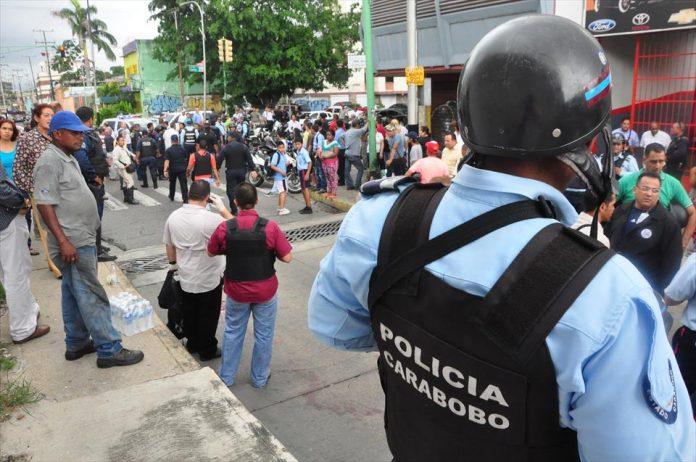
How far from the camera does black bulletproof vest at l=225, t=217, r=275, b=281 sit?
4246 mm

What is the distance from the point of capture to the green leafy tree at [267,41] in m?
30.6

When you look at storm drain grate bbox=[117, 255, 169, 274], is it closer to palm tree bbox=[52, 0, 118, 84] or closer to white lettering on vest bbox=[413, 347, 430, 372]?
white lettering on vest bbox=[413, 347, 430, 372]

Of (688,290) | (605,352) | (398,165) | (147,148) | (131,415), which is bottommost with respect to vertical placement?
(131,415)

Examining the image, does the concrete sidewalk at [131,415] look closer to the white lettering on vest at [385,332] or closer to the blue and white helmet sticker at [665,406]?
the white lettering on vest at [385,332]

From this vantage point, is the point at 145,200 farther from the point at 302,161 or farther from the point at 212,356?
the point at 212,356

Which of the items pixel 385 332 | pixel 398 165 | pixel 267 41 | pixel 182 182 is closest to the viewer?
pixel 385 332

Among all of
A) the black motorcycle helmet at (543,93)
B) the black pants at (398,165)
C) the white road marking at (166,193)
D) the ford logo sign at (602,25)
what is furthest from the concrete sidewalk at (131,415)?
the ford logo sign at (602,25)

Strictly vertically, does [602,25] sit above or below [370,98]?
above

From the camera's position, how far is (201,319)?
4906 mm

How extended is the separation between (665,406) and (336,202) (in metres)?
10.9

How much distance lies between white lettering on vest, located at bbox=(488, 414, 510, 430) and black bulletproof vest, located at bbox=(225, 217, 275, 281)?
10.7 feet

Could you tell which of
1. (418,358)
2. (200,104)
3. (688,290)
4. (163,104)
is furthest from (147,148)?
(163,104)

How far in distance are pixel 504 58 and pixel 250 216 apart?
3.33 meters

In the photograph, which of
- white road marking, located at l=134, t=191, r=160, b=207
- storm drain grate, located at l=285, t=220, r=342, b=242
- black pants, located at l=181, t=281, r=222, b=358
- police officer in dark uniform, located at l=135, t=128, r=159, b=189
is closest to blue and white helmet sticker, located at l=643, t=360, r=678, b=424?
black pants, located at l=181, t=281, r=222, b=358
